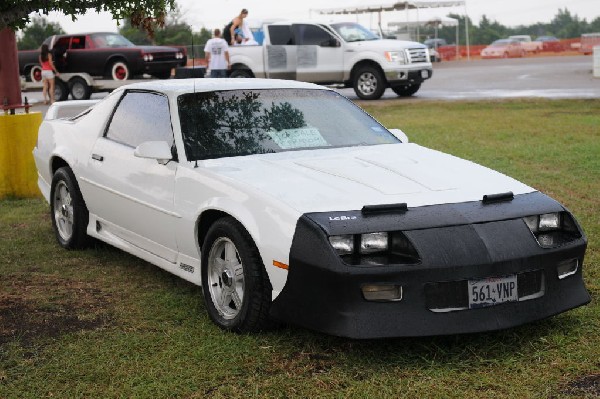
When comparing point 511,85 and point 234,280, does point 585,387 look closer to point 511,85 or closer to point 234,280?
point 234,280

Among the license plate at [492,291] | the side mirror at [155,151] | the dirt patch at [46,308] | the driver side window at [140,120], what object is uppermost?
the driver side window at [140,120]

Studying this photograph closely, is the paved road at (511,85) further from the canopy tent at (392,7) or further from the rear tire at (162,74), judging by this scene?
the canopy tent at (392,7)

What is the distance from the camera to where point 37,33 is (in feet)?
202

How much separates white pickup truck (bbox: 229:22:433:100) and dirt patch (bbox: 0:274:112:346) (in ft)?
54.2

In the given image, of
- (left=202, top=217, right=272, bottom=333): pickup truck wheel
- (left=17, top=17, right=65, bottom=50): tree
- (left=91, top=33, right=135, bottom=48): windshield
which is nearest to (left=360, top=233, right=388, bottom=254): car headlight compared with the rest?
(left=202, top=217, right=272, bottom=333): pickup truck wheel

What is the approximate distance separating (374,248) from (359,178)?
0.68 metres

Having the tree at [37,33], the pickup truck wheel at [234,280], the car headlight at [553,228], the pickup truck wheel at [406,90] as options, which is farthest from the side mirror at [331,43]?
the tree at [37,33]

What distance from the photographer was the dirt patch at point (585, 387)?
162 inches

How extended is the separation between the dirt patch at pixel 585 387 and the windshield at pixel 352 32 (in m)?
19.2

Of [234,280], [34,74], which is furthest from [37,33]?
[234,280]

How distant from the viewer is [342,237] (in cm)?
450

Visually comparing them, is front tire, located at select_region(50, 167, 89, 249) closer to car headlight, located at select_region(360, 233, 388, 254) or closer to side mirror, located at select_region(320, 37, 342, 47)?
car headlight, located at select_region(360, 233, 388, 254)

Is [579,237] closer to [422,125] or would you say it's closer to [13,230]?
[13,230]

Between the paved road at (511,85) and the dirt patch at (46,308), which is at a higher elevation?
the paved road at (511,85)
